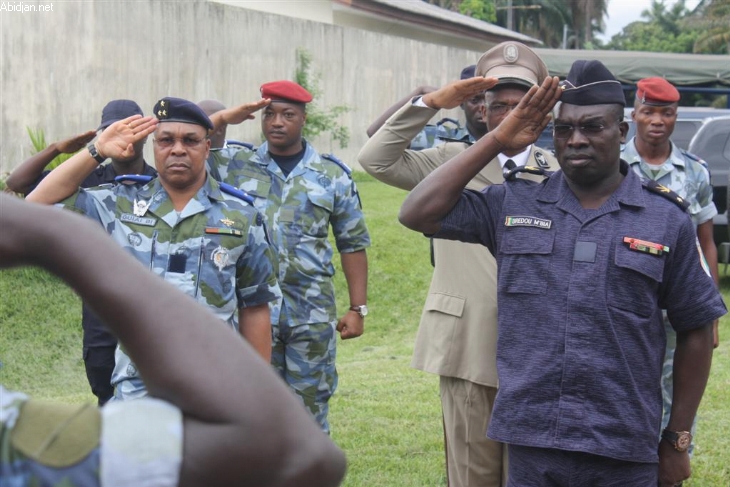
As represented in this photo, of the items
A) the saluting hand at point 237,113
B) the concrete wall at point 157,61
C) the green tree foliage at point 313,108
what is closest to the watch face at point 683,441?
the saluting hand at point 237,113

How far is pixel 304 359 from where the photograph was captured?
19.0 ft

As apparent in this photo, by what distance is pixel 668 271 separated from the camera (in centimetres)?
358

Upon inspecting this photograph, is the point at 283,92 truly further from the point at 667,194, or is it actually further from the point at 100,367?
the point at 667,194

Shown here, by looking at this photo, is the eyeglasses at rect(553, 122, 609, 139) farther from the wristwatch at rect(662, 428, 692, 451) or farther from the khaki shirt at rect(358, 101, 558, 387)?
the wristwatch at rect(662, 428, 692, 451)

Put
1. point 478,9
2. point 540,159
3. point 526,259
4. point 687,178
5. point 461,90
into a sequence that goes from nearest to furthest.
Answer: point 526,259 < point 461,90 < point 540,159 < point 687,178 < point 478,9

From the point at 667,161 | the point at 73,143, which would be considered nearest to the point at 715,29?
the point at 667,161

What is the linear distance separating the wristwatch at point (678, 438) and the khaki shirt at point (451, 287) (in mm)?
822

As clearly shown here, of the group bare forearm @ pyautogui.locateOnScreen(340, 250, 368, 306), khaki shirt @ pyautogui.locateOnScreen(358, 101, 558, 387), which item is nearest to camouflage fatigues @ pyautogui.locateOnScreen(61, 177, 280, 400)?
khaki shirt @ pyautogui.locateOnScreen(358, 101, 558, 387)

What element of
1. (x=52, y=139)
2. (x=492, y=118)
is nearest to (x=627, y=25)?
(x=52, y=139)

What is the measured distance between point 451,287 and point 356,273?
184cm

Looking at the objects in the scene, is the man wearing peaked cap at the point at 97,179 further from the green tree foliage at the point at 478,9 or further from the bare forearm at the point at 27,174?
the green tree foliage at the point at 478,9

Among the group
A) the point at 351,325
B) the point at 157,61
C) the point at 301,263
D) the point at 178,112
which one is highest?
the point at 157,61

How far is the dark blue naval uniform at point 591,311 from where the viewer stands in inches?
135

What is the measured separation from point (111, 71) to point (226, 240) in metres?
9.36
